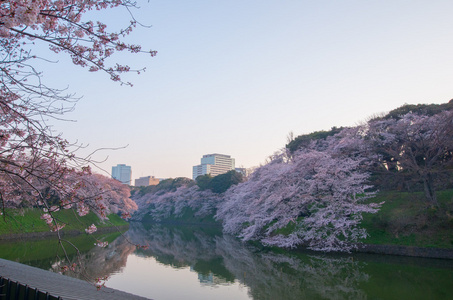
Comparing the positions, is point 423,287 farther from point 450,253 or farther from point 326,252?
point 326,252

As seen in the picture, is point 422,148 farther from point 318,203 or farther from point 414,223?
point 318,203

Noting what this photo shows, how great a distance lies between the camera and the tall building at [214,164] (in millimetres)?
173750

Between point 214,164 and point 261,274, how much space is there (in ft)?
531

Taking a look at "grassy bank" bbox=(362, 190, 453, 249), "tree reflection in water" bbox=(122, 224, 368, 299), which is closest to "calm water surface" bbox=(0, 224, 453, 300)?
"tree reflection in water" bbox=(122, 224, 368, 299)

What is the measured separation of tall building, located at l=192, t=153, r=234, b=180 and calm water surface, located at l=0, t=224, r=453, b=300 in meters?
153

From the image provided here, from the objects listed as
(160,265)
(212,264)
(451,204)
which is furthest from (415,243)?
(160,265)

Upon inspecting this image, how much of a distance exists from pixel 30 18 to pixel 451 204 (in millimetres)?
22390

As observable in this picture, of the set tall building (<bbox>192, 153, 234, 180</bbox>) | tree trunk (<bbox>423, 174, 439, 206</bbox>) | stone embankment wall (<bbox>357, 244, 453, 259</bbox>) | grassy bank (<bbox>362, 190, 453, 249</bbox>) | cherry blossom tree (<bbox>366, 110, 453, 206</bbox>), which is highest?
tall building (<bbox>192, 153, 234, 180</bbox>)

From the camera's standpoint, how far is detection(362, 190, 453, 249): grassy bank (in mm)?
17375

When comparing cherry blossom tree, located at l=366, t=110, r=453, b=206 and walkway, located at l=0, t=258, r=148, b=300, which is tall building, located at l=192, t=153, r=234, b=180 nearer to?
cherry blossom tree, located at l=366, t=110, r=453, b=206

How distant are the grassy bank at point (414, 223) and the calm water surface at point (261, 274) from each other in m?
1.51

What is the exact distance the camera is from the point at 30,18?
3355mm

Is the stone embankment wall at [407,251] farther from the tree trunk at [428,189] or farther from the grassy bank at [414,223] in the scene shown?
the tree trunk at [428,189]

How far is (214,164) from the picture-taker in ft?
577
